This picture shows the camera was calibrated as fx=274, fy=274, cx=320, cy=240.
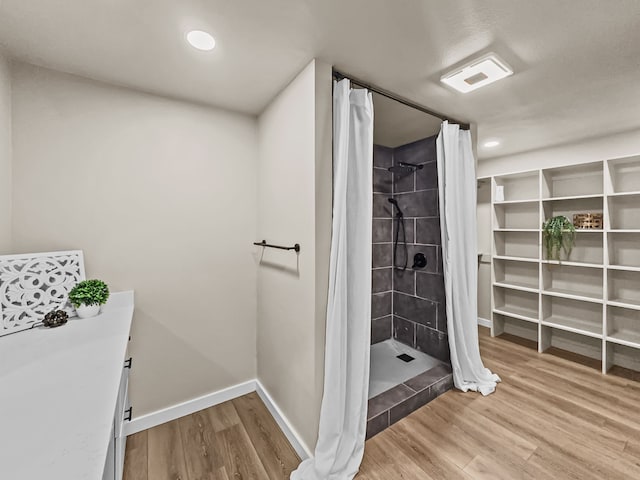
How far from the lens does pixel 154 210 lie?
194 centimetres

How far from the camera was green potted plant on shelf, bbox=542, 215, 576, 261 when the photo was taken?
3031 millimetres

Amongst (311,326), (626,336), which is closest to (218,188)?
(311,326)

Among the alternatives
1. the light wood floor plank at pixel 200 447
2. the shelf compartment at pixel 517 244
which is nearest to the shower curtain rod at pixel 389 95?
the shelf compartment at pixel 517 244

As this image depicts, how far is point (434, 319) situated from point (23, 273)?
3.00m

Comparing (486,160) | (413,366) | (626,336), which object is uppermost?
(486,160)

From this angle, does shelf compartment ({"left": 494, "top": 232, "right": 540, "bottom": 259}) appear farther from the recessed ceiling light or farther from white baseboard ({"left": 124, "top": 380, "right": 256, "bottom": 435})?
the recessed ceiling light

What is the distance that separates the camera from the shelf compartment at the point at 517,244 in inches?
137

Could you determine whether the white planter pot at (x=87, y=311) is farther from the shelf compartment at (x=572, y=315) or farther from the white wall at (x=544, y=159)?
the white wall at (x=544, y=159)

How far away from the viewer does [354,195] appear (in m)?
1.72

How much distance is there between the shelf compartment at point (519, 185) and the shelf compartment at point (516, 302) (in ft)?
4.05

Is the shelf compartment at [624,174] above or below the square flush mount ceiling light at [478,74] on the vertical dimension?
below

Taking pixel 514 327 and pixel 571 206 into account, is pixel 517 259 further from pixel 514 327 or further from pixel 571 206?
pixel 514 327

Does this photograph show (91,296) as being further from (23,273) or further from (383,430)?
(383,430)

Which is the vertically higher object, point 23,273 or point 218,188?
point 218,188
